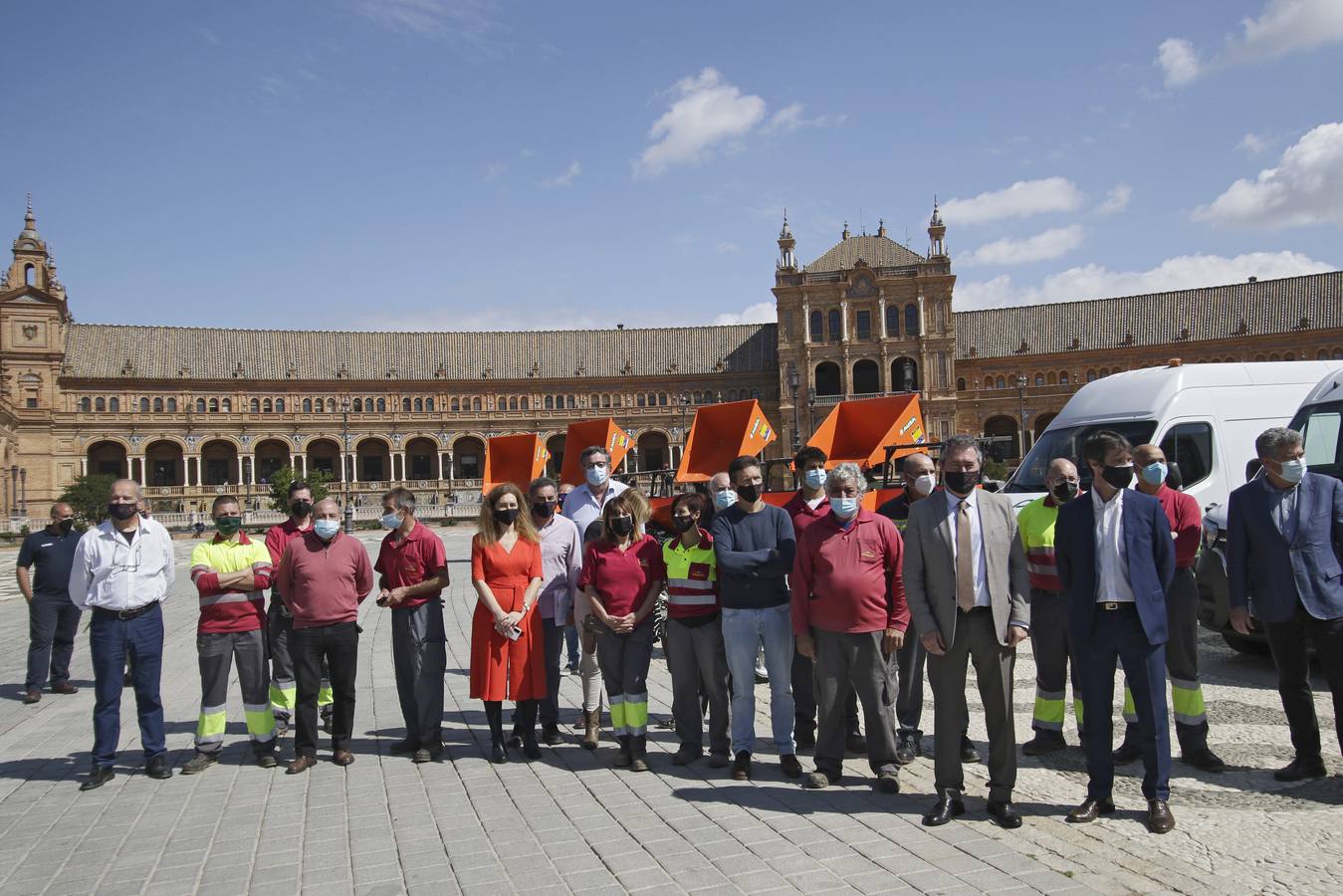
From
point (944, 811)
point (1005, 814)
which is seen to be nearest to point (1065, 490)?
point (1005, 814)

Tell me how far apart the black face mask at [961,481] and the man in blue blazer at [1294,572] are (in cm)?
188

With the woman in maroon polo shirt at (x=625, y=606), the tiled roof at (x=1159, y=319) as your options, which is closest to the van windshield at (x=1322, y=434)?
the woman in maroon polo shirt at (x=625, y=606)

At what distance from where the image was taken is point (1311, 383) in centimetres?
1315

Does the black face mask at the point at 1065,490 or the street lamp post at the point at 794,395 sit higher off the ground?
the street lamp post at the point at 794,395

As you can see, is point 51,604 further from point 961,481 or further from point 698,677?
point 961,481

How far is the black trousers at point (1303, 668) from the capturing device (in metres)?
5.71

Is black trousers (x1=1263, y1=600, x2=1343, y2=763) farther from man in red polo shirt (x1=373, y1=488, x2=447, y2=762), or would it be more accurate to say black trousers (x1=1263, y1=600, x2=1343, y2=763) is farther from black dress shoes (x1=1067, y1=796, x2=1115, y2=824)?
man in red polo shirt (x1=373, y1=488, x2=447, y2=762)

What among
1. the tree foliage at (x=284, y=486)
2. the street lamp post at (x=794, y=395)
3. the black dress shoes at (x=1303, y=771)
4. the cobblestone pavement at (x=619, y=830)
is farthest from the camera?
the tree foliage at (x=284, y=486)

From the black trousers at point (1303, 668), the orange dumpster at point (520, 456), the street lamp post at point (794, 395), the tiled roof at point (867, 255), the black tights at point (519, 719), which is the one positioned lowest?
the black tights at point (519, 719)

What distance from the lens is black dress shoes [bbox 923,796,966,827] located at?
5.16 meters

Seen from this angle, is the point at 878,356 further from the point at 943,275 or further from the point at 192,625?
the point at 192,625

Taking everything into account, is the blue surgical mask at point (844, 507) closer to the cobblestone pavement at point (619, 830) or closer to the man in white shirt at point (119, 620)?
the cobblestone pavement at point (619, 830)

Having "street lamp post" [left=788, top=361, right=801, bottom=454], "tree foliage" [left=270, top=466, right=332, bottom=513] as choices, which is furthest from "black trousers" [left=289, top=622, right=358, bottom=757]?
"tree foliage" [left=270, top=466, right=332, bottom=513]

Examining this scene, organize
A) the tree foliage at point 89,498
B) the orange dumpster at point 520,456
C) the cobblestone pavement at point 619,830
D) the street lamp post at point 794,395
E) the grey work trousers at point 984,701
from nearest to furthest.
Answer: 1. the cobblestone pavement at point 619,830
2. the grey work trousers at point 984,701
3. the orange dumpster at point 520,456
4. the street lamp post at point 794,395
5. the tree foliage at point 89,498
